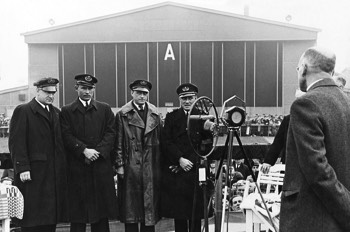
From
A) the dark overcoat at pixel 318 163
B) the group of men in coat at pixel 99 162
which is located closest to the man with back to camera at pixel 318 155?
the dark overcoat at pixel 318 163

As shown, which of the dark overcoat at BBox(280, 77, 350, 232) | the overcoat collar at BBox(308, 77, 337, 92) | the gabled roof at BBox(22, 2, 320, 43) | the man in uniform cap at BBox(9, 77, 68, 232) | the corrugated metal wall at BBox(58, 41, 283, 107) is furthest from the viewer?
the corrugated metal wall at BBox(58, 41, 283, 107)

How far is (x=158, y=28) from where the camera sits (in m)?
21.1

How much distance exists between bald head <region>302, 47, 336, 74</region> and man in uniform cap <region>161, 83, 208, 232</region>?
6.68 ft

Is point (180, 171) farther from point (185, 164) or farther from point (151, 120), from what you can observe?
point (151, 120)

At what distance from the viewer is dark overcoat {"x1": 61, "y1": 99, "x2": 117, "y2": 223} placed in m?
3.97

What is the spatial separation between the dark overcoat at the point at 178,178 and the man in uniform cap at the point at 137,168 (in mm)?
104

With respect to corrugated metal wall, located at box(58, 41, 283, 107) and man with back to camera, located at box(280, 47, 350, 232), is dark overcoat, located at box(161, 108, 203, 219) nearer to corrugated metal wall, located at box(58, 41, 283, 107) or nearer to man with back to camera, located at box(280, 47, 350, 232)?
man with back to camera, located at box(280, 47, 350, 232)

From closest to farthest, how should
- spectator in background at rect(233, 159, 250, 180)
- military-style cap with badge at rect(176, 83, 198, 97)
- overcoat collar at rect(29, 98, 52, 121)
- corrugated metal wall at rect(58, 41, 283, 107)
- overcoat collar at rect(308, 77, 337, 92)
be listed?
overcoat collar at rect(308, 77, 337, 92), overcoat collar at rect(29, 98, 52, 121), military-style cap with badge at rect(176, 83, 198, 97), spectator in background at rect(233, 159, 250, 180), corrugated metal wall at rect(58, 41, 283, 107)

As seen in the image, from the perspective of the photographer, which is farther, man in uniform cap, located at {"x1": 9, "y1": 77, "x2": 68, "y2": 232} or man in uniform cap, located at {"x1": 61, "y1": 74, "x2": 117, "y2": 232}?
man in uniform cap, located at {"x1": 61, "y1": 74, "x2": 117, "y2": 232}

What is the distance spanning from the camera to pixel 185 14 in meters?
20.9

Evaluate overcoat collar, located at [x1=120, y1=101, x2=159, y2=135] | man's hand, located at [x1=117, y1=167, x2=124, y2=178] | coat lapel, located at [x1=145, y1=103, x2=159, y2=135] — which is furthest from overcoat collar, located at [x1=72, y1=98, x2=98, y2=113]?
man's hand, located at [x1=117, y1=167, x2=124, y2=178]

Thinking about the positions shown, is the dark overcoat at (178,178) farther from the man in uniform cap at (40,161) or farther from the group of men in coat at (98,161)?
the man in uniform cap at (40,161)

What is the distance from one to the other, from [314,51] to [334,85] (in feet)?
0.65

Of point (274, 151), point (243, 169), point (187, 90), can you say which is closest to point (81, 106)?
point (187, 90)
